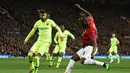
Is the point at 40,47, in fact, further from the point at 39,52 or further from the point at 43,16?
the point at 43,16

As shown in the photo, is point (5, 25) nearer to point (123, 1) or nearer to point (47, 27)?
point (123, 1)

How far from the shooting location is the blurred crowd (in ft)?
175

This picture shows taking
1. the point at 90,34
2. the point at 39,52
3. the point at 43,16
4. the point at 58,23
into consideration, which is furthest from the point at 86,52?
the point at 58,23

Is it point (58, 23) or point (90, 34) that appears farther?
point (58, 23)

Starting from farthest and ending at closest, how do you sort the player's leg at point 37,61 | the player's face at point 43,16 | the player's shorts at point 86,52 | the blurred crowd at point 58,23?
the blurred crowd at point 58,23 < the player's leg at point 37,61 < the player's face at point 43,16 < the player's shorts at point 86,52

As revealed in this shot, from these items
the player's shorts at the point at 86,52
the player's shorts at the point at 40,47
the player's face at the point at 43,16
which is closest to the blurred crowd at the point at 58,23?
the player's shorts at the point at 40,47

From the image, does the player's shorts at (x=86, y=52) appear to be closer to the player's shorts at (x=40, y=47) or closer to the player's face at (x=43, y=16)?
the player's shorts at (x=40, y=47)

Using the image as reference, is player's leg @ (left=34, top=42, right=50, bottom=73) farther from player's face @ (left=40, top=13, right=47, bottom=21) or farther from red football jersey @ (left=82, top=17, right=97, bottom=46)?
red football jersey @ (left=82, top=17, right=97, bottom=46)

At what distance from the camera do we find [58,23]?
61219 millimetres

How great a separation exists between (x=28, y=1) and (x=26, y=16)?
19.2 ft

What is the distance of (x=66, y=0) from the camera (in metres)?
68.3

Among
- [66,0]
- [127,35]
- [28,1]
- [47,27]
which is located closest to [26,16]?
[28,1]

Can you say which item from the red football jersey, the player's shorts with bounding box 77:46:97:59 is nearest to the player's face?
the red football jersey

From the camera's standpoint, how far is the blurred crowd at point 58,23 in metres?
53.2
